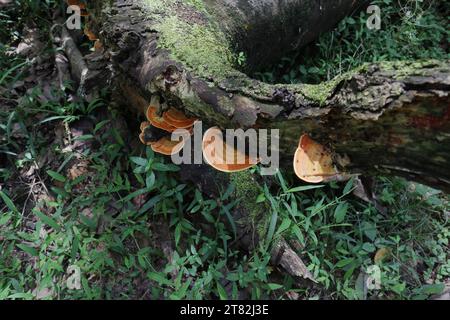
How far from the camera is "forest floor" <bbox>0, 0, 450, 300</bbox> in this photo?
295 cm

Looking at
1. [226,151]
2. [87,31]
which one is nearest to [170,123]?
[226,151]

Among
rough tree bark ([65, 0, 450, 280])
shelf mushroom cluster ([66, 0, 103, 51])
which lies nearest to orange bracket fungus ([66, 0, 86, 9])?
shelf mushroom cluster ([66, 0, 103, 51])

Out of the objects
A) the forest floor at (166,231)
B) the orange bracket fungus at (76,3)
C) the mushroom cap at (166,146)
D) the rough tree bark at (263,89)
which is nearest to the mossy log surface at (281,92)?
the rough tree bark at (263,89)

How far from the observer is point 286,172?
3.33m

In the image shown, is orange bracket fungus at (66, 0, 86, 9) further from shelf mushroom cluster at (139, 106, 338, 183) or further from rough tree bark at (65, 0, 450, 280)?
shelf mushroom cluster at (139, 106, 338, 183)

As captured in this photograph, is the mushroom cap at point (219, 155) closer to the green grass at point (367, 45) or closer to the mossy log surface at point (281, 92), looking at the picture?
the mossy log surface at point (281, 92)

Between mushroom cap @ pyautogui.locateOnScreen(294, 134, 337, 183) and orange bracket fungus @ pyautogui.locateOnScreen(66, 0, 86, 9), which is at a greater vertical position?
orange bracket fungus @ pyautogui.locateOnScreen(66, 0, 86, 9)

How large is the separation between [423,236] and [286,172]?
1.10m

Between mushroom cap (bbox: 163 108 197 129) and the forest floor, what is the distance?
0.53m

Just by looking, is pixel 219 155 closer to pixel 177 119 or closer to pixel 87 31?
pixel 177 119

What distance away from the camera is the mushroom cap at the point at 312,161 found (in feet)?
7.17

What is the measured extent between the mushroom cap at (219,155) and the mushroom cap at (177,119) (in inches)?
10.0

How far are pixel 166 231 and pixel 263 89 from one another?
139 centimetres
